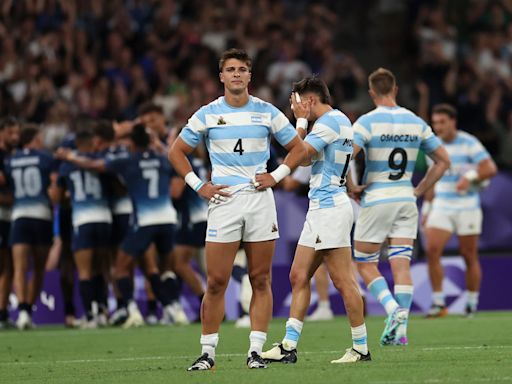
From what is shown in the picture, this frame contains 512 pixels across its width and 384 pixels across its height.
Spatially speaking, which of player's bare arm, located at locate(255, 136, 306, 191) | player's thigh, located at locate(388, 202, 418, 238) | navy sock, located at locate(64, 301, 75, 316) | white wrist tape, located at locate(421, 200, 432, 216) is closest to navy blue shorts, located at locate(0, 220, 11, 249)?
navy sock, located at locate(64, 301, 75, 316)

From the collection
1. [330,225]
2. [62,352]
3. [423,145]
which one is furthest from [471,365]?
[62,352]

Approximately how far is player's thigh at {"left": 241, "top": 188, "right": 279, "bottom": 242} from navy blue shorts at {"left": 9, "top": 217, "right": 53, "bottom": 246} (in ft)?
27.0

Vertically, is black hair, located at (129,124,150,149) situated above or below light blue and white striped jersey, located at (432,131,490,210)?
above

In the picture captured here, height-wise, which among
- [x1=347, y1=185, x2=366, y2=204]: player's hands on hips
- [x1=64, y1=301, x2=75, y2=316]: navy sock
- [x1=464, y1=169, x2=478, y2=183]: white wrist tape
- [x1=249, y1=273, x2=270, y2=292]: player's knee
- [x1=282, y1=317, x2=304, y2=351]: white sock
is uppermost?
[x1=347, y1=185, x2=366, y2=204]: player's hands on hips

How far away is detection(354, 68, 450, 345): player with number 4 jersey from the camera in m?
12.9

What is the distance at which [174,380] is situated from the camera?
30.6 ft

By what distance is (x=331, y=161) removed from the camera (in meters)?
10.7

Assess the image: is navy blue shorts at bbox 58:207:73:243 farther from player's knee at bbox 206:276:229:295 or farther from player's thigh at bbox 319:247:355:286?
player's knee at bbox 206:276:229:295

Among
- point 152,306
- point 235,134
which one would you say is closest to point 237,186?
point 235,134

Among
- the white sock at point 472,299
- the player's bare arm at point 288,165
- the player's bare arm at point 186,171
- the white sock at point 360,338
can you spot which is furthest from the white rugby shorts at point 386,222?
the white sock at point 472,299

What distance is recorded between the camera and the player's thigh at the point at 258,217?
9.98 m

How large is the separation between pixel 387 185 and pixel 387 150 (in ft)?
1.16

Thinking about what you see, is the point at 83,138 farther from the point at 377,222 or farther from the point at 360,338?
the point at 360,338

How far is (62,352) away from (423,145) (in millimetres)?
4272
